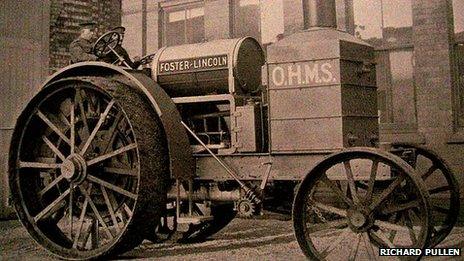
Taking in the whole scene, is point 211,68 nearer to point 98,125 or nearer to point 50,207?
point 98,125

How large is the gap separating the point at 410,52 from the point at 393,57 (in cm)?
27

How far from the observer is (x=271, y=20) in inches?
381

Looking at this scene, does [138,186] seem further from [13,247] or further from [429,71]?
[429,71]

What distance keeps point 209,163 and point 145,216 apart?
741 millimetres

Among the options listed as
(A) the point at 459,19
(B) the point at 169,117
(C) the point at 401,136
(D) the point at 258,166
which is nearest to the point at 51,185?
(B) the point at 169,117

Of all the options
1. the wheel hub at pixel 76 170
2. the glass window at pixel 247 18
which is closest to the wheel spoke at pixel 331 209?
the wheel hub at pixel 76 170

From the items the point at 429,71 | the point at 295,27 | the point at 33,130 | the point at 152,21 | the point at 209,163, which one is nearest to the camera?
the point at 209,163

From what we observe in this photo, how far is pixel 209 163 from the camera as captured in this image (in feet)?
15.2

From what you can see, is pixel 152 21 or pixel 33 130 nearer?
pixel 33 130

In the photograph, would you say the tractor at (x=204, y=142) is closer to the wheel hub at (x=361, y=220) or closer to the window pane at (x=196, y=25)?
A: the wheel hub at (x=361, y=220)

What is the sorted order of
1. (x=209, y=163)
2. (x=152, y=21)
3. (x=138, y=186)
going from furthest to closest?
(x=152, y=21)
(x=209, y=163)
(x=138, y=186)

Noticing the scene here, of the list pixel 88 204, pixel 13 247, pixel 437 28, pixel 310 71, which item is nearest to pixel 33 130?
pixel 88 204

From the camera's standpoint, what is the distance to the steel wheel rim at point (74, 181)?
4496 millimetres

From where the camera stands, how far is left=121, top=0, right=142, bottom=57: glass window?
440 inches
